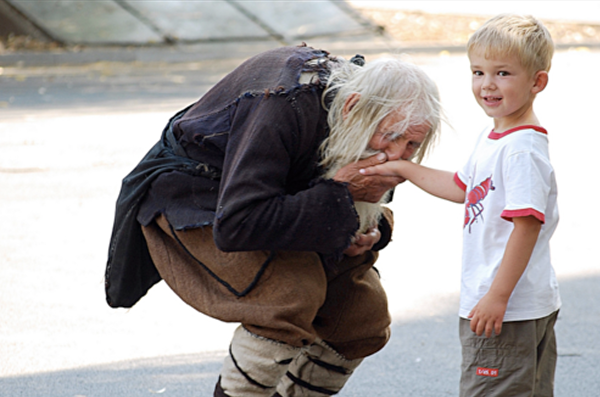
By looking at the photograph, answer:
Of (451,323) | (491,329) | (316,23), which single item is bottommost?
(316,23)

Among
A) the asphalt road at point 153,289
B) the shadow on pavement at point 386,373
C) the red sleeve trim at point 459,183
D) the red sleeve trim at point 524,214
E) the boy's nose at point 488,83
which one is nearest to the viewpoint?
the red sleeve trim at point 524,214

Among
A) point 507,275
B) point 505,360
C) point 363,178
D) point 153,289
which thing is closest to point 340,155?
point 363,178

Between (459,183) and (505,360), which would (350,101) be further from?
(505,360)

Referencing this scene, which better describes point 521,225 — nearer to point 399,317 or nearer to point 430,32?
point 399,317

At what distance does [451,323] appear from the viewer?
3594mm

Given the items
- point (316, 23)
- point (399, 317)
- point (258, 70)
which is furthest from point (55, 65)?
point (258, 70)

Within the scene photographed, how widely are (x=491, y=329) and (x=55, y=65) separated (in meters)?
10.5

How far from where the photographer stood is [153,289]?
3.97 meters

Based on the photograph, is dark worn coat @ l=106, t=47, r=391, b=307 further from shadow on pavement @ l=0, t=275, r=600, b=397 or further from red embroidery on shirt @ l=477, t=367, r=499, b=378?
shadow on pavement @ l=0, t=275, r=600, b=397

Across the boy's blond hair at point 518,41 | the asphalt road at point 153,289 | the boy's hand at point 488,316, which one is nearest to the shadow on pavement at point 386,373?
the asphalt road at point 153,289

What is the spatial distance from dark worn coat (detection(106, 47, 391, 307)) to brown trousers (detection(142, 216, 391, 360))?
8 centimetres

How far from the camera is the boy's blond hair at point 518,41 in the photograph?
200 centimetres

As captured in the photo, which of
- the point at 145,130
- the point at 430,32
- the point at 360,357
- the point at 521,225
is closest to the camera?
the point at 521,225

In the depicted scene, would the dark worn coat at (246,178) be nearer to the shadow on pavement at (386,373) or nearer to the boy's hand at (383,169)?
the boy's hand at (383,169)
